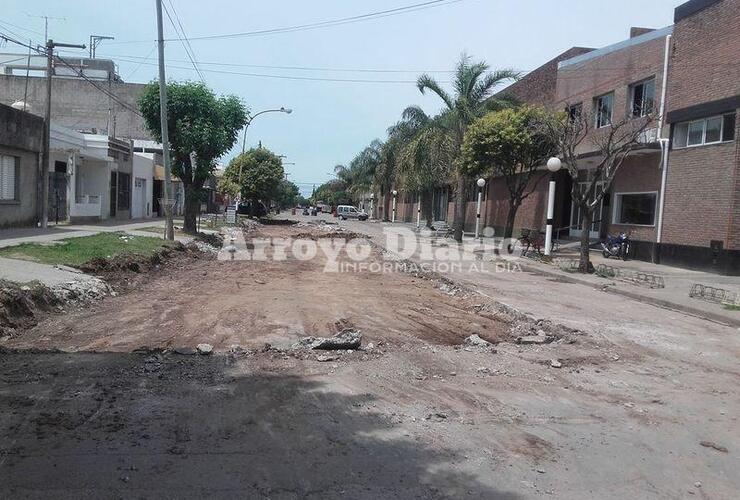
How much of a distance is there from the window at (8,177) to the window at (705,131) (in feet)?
74.2

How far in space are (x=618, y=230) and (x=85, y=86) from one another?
40.3 m

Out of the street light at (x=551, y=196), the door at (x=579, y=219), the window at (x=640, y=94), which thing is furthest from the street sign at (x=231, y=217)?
the window at (x=640, y=94)

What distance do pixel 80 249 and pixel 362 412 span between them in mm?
11586

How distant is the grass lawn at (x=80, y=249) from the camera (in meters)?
12.8

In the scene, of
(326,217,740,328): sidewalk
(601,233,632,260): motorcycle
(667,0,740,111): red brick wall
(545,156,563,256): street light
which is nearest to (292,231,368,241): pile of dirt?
(326,217,740,328): sidewalk

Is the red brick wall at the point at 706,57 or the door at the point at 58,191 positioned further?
the door at the point at 58,191

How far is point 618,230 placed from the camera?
24.6m

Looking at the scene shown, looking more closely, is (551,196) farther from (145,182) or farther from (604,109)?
(145,182)

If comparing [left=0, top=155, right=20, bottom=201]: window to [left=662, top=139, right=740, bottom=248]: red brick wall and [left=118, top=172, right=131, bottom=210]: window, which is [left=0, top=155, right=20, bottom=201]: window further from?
[left=662, top=139, right=740, bottom=248]: red brick wall

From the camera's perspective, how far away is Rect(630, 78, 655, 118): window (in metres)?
22.7

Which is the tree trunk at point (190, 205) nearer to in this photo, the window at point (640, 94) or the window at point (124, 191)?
the window at point (124, 191)

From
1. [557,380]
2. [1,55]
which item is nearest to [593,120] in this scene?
[557,380]

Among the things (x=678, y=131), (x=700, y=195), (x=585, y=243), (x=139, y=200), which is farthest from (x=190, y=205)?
(x=700, y=195)

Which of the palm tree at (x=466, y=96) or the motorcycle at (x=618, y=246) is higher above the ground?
the palm tree at (x=466, y=96)
